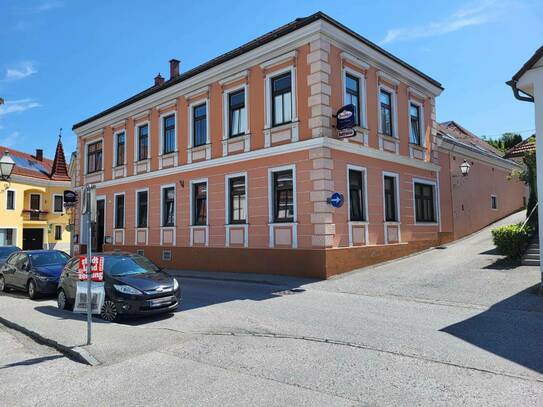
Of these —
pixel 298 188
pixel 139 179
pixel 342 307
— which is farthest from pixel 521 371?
pixel 139 179

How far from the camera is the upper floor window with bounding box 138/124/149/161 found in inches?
930

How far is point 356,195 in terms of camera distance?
1662cm

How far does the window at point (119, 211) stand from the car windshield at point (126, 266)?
1483 cm

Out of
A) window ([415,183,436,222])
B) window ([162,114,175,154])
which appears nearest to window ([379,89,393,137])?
window ([415,183,436,222])

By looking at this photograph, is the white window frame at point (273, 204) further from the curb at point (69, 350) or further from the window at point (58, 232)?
the window at point (58, 232)

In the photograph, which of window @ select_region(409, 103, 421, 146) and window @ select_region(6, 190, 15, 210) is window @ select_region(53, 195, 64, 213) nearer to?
window @ select_region(6, 190, 15, 210)

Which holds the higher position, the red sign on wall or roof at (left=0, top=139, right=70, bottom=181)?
roof at (left=0, top=139, right=70, bottom=181)

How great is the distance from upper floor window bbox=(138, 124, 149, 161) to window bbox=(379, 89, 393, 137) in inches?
483

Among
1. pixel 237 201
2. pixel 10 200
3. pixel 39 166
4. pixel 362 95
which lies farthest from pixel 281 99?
pixel 39 166

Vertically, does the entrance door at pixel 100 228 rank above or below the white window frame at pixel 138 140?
below

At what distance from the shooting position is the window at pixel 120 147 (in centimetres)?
2550

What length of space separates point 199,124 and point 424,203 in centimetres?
1097

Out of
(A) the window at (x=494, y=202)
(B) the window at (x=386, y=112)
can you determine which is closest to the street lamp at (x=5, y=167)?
(B) the window at (x=386, y=112)

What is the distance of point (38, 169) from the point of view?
149 feet
